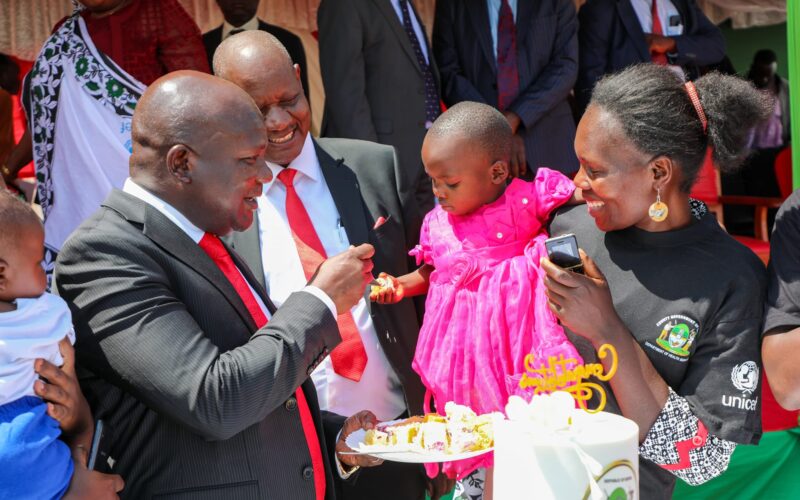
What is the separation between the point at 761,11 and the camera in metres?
8.92

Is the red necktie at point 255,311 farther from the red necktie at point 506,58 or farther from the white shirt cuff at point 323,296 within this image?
the red necktie at point 506,58

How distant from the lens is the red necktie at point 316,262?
292 cm

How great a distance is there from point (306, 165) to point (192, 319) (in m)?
1.15

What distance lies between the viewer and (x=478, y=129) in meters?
3.01

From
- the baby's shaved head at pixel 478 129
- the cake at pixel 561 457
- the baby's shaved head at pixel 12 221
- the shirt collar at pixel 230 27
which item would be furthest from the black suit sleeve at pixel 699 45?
the baby's shaved head at pixel 12 221

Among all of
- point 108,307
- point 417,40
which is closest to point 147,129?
point 108,307

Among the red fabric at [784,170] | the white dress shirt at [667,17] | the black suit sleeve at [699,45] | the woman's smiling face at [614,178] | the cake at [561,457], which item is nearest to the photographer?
the cake at [561,457]

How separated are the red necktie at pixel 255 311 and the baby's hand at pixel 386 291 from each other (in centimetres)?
54

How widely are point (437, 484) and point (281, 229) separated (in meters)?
1.08

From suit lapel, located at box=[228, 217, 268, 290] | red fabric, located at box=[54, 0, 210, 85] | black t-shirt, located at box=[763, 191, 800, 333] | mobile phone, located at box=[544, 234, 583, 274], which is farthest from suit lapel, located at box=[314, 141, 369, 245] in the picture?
black t-shirt, located at box=[763, 191, 800, 333]

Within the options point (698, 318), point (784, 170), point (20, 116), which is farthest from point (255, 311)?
point (784, 170)

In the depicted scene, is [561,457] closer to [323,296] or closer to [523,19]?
[323,296]

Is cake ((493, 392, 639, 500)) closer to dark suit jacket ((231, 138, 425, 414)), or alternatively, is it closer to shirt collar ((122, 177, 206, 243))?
shirt collar ((122, 177, 206, 243))

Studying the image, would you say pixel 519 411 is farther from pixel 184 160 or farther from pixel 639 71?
pixel 639 71
